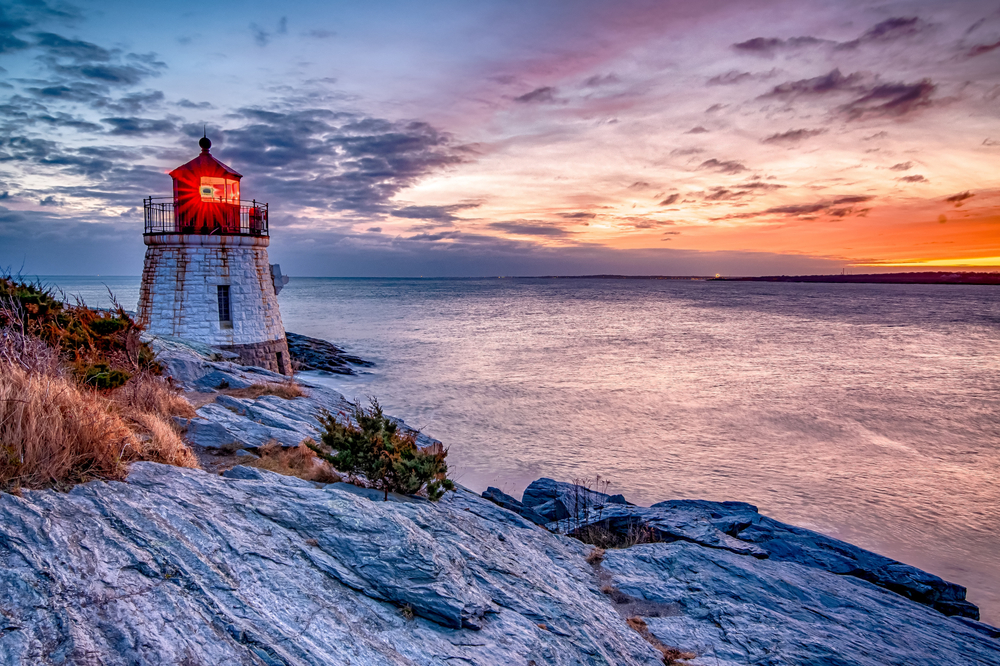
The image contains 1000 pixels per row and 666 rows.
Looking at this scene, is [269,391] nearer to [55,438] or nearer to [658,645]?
[55,438]

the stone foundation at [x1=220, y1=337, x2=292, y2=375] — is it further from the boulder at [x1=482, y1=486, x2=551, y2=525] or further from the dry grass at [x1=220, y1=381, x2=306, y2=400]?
the boulder at [x1=482, y1=486, x2=551, y2=525]

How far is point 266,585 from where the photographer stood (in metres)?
4.57

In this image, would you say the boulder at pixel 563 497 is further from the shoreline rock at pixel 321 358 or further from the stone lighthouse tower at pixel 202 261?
the shoreline rock at pixel 321 358

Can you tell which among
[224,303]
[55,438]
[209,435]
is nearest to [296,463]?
[209,435]

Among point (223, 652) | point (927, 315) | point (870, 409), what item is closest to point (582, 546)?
point (223, 652)

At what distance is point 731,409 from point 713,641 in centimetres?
2097

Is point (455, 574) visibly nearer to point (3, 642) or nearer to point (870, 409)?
point (3, 642)

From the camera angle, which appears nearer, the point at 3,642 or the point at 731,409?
the point at 3,642

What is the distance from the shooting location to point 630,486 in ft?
53.6

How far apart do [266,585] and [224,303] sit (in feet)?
56.1

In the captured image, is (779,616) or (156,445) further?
(779,616)

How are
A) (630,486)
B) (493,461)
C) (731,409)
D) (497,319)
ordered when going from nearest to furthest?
1. (630,486)
2. (493,461)
3. (731,409)
4. (497,319)

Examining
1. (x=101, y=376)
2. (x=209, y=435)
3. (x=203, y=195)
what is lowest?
(x=209, y=435)

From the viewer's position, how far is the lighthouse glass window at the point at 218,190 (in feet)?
61.1
